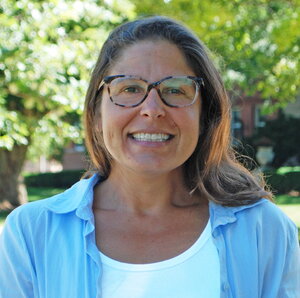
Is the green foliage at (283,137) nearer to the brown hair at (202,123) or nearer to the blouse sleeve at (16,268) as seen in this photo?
the brown hair at (202,123)

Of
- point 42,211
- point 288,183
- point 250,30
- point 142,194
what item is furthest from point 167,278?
point 288,183

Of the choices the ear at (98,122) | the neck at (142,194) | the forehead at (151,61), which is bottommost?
the neck at (142,194)

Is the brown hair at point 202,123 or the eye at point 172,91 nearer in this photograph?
the eye at point 172,91

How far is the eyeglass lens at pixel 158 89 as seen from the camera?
6.89 feet

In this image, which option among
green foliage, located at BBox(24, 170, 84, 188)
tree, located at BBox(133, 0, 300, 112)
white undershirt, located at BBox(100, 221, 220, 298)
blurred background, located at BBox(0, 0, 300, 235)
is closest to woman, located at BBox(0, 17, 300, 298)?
white undershirt, located at BBox(100, 221, 220, 298)

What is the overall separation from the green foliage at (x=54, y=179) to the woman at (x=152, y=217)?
85.7 feet

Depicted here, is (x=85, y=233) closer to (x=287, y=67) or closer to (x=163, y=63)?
(x=163, y=63)

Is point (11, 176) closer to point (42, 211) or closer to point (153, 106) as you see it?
point (42, 211)

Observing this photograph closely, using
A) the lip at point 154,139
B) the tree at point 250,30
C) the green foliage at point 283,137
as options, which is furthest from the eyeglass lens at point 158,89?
the green foliage at point 283,137

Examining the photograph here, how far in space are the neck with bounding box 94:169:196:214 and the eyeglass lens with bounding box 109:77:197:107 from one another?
31 cm

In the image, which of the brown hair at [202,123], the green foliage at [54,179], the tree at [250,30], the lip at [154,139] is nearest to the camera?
the lip at [154,139]

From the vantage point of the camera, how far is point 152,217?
90.5 inches

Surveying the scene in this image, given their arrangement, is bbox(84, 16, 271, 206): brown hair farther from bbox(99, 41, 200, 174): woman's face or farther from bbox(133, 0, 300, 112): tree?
bbox(133, 0, 300, 112): tree

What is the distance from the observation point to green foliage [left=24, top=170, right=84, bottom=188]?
28.7 meters
